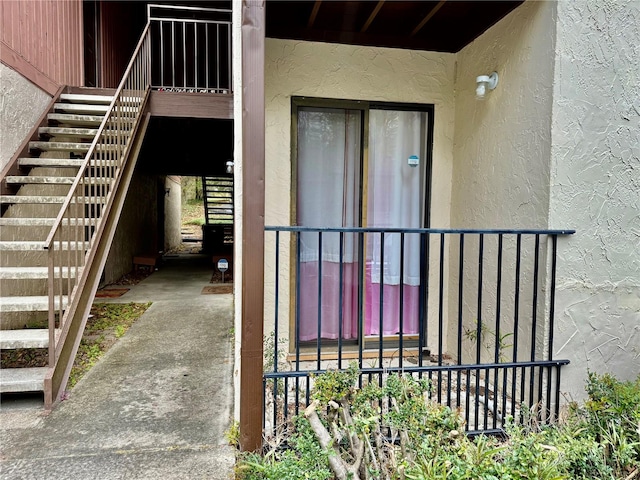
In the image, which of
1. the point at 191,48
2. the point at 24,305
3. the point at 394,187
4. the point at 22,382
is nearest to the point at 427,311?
the point at 394,187

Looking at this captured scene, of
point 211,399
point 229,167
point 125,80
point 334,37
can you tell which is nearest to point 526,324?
point 211,399

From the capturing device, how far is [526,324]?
101 inches

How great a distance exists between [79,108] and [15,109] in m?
0.83

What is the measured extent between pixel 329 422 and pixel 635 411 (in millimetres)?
1565

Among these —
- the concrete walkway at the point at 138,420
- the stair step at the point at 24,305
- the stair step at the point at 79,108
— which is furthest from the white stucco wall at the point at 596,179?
the stair step at the point at 79,108

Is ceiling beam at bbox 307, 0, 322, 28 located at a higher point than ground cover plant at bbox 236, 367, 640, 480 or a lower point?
higher

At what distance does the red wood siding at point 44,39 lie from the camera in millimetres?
3432

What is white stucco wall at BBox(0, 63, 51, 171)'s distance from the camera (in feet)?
11.0

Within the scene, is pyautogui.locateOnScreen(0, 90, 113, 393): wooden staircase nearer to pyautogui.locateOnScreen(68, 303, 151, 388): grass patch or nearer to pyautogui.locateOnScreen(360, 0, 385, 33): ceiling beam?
pyautogui.locateOnScreen(68, 303, 151, 388): grass patch

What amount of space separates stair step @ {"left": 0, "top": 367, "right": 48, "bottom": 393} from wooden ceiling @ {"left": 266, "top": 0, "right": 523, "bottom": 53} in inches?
117

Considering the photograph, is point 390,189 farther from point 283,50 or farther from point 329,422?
point 329,422

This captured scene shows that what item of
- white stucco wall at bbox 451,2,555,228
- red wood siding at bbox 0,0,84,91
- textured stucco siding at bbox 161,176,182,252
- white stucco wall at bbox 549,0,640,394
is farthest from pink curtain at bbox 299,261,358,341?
textured stucco siding at bbox 161,176,182,252

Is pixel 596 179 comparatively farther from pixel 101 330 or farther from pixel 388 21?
pixel 101 330

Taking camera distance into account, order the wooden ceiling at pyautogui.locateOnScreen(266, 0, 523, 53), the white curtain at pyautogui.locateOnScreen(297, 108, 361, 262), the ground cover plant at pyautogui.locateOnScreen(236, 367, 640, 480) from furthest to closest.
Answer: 1. the white curtain at pyautogui.locateOnScreen(297, 108, 361, 262)
2. the wooden ceiling at pyautogui.locateOnScreen(266, 0, 523, 53)
3. the ground cover plant at pyautogui.locateOnScreen(236, 367, 640, 480)
